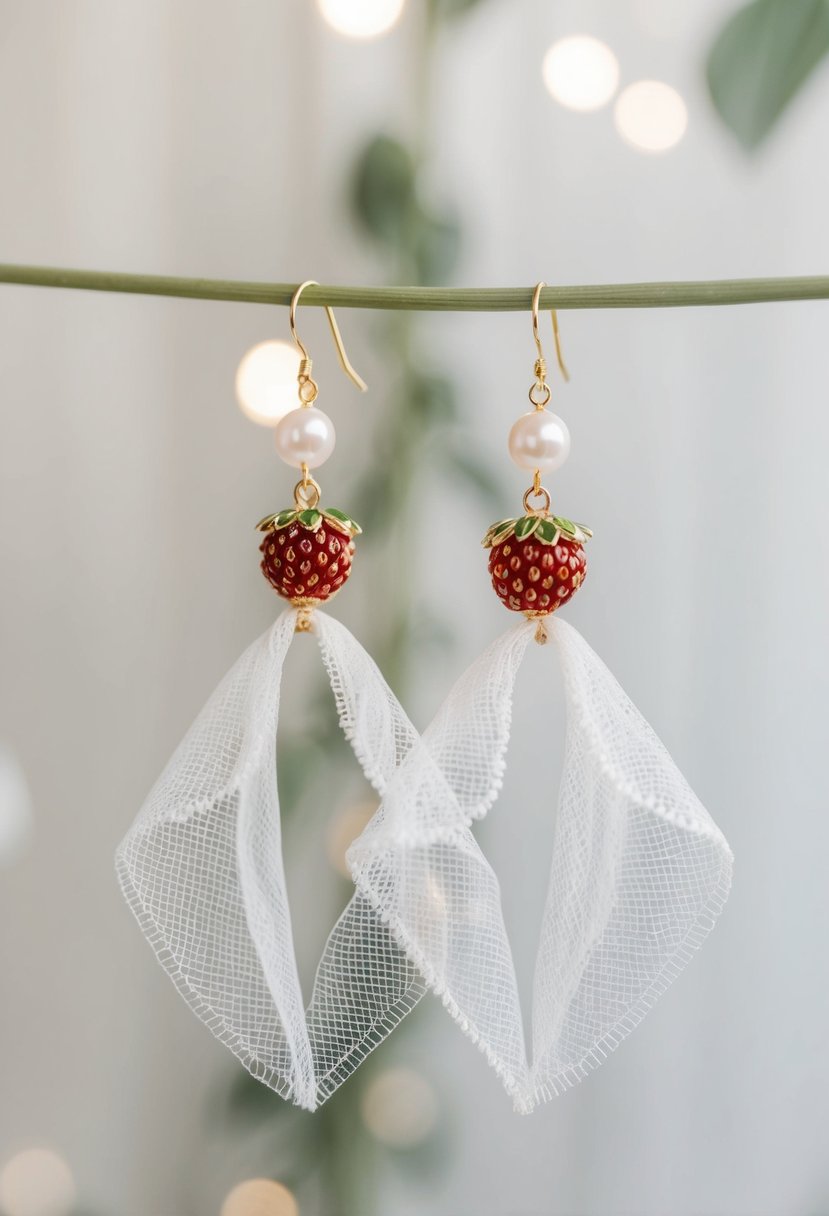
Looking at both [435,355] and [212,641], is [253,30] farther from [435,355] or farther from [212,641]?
[212,641]

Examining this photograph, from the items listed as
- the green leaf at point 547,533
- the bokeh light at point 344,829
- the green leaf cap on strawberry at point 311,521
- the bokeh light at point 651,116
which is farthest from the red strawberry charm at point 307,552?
the bokeh light at point 651,116

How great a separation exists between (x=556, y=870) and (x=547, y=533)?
18 cm

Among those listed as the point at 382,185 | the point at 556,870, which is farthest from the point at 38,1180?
the point at 382,185

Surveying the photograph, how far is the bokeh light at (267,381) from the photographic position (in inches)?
28.9

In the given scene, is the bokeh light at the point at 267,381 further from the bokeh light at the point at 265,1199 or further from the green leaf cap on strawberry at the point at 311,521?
the bokeh light at the point at 265,1199

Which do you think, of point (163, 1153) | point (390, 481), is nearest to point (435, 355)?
point (390, 481)

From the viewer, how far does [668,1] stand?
2.33 ft

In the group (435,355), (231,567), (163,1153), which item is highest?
(435,355)

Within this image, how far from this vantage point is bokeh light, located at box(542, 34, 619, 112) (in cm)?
71

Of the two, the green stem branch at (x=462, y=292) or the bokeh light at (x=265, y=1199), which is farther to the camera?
the bokeh light at (x=265, y=1199)

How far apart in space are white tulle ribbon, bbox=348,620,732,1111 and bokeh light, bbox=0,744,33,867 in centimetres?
35

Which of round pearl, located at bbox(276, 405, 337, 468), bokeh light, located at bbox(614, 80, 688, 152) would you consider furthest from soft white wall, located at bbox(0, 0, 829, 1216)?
round pearl, located at bbox(276, 405, 337, 468)

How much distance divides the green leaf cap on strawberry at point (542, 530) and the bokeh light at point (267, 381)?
0.25m

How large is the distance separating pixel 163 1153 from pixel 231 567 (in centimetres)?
44
